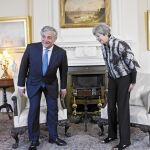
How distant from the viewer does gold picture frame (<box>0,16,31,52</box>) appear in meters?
5.79

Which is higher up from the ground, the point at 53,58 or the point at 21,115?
the point at 53,58

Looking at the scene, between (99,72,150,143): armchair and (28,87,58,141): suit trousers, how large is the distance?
2.22 feet

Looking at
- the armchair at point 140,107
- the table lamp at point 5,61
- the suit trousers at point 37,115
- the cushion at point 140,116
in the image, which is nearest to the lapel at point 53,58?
the suit trousers at point 37,115

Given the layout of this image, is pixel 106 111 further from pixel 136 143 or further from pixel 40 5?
pixel 40 5

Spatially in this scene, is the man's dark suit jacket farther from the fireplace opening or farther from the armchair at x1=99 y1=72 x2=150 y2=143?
the fireplace opening

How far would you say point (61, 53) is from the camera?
3.46 m

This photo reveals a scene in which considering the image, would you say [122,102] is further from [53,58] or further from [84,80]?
[84,80]

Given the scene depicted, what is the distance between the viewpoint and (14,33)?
584cm

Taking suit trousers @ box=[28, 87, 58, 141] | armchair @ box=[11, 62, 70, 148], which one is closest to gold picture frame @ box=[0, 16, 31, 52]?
armchair @ box=[11, 62, 70, 148]

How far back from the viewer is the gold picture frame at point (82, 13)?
5.54 m

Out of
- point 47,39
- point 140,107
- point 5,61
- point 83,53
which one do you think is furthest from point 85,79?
point 47,39

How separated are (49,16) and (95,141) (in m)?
2.74

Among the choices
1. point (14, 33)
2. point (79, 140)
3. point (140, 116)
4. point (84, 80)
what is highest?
point (14, 33)

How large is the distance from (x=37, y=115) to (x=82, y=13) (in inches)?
107
